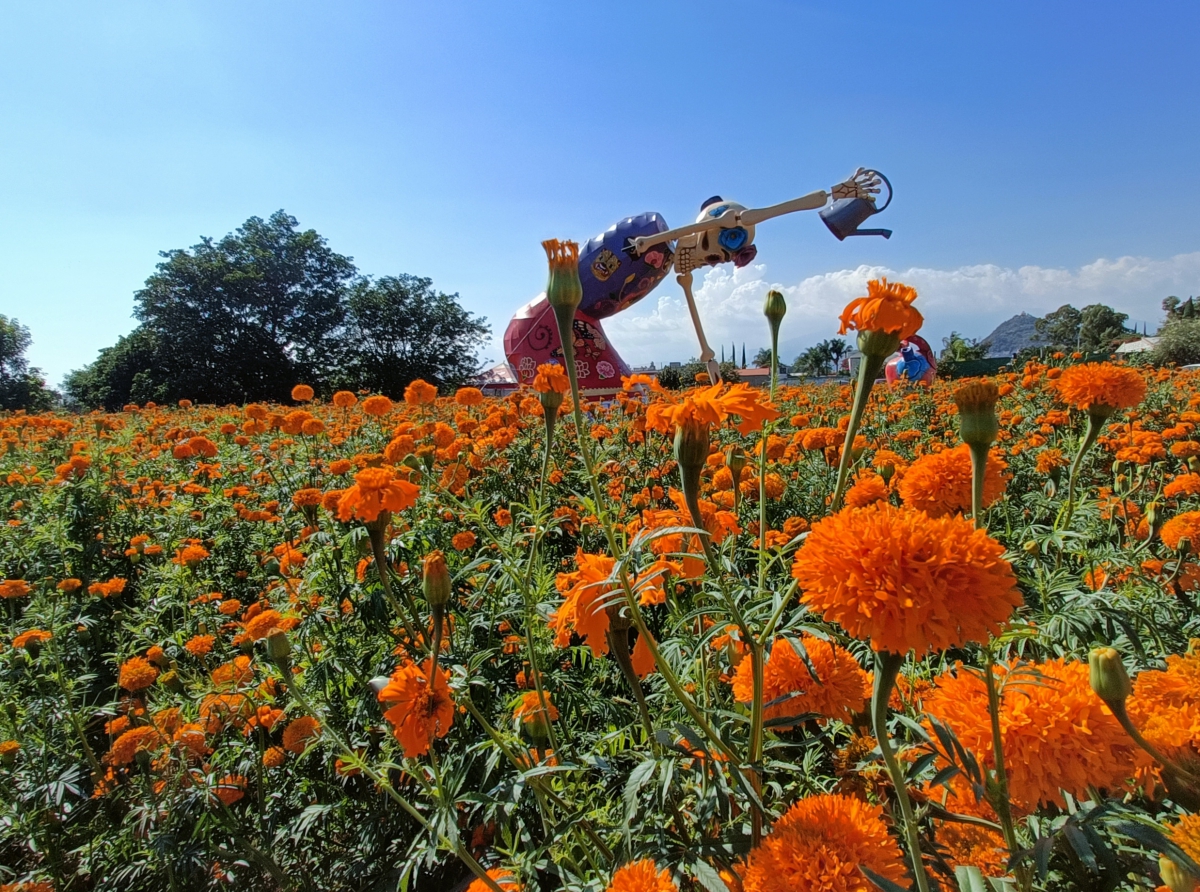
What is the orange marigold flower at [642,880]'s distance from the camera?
691 millimetres

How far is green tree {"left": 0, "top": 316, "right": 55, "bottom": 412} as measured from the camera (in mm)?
30733

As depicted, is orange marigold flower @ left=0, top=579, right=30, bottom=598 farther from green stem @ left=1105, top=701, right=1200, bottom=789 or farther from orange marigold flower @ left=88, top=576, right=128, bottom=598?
green stem @ left=1105, top=701, right=1200, bottom=789

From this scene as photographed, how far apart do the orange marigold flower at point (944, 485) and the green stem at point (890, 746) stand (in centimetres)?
59

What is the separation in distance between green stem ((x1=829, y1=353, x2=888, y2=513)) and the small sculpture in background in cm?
564

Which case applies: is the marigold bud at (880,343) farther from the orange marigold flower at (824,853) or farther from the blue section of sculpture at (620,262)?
the blue section of sculpture at (620,262)

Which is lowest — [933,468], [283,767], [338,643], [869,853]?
[283,767]

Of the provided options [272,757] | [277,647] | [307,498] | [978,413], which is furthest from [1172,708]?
[307,498]

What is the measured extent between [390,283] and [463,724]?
3386 centimetres

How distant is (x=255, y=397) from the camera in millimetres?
27875

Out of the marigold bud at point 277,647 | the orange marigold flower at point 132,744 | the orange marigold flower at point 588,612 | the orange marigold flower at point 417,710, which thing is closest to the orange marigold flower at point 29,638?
the orange marigold flower at point 132,744

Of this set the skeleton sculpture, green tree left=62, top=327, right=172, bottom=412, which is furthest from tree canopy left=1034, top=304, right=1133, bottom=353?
green tree left=62, top=327, right=172, bottom=412

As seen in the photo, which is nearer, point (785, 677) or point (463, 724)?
point (785, 677)

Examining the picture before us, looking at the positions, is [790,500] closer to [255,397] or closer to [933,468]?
[933,468]

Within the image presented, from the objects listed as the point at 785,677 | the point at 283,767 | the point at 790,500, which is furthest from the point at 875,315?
the point at 790,500
